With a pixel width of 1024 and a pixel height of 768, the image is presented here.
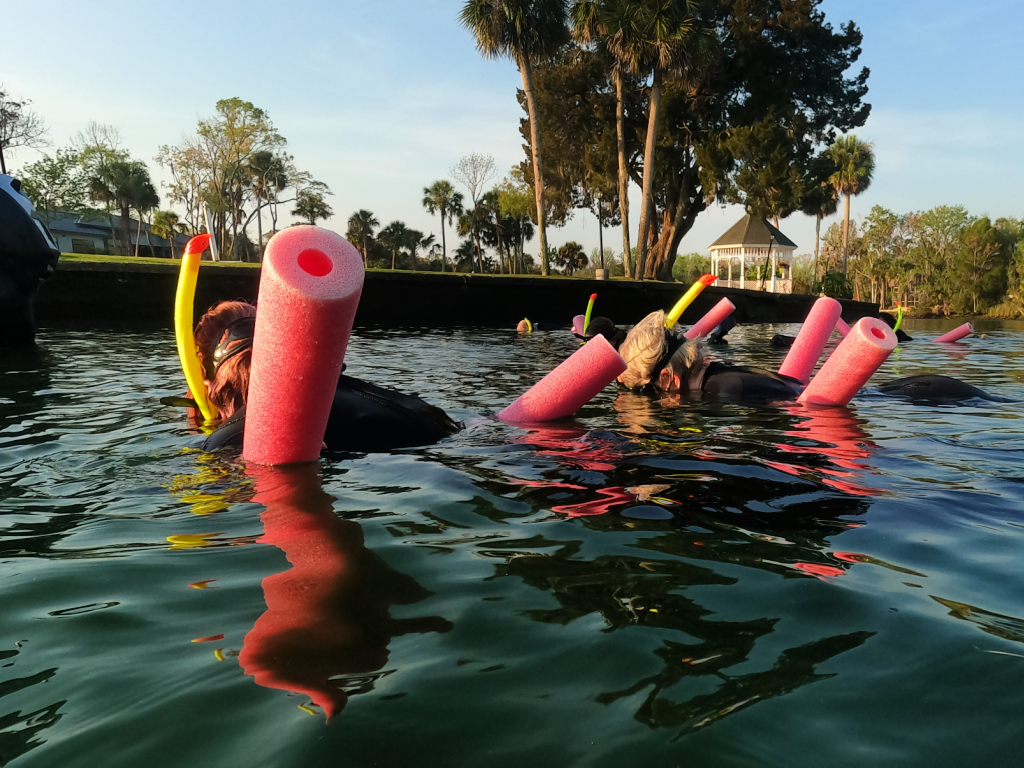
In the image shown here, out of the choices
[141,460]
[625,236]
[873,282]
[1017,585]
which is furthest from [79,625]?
[873,282]

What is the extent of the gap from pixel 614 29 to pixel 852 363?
3170 centimetres

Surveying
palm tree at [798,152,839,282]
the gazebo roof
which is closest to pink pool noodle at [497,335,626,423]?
palm tree at [798,152,839,282]

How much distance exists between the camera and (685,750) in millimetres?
1401

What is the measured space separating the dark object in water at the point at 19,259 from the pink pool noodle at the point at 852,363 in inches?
456

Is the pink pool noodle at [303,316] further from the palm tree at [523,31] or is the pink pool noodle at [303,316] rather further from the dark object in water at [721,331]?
the palm tree at [523,31]

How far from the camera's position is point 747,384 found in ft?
20.1

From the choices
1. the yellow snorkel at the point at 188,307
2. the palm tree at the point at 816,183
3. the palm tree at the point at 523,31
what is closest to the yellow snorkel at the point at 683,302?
the yellow snorkel at the point at 188,307

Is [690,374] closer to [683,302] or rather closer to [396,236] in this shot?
[683,302]

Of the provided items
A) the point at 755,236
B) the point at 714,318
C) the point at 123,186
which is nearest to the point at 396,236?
the point at 123,186

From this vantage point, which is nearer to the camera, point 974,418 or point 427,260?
point 974,418

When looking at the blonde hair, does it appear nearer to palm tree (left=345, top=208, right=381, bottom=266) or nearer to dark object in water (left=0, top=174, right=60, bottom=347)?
dark object in water (left=0, top=174, right=60, bottom=347)

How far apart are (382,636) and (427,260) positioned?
289ft

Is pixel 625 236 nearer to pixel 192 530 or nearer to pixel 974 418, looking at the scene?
pixel 974 418

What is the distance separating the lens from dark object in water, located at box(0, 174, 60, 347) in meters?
11.0
